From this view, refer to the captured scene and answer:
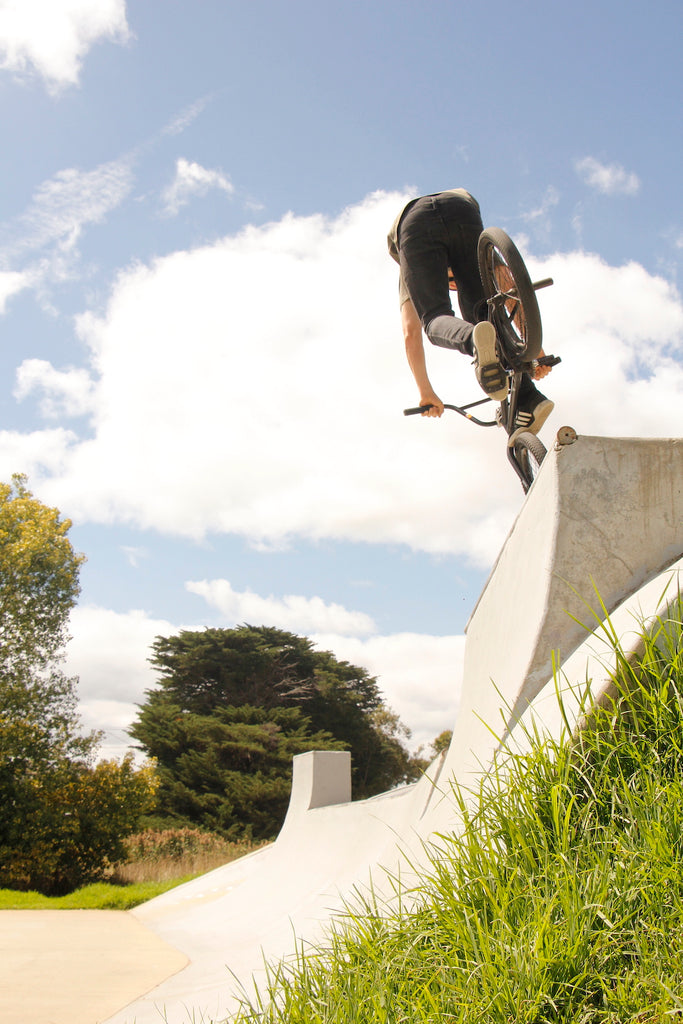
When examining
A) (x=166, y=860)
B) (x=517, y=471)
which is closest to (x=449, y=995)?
(x=517, y=471)

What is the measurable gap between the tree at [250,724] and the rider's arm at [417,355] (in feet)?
62.1

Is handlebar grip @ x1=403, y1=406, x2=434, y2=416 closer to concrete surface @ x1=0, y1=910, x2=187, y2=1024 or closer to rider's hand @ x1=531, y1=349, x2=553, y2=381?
rider's hand @ x1=531, y1=349, x2=553, y2=381

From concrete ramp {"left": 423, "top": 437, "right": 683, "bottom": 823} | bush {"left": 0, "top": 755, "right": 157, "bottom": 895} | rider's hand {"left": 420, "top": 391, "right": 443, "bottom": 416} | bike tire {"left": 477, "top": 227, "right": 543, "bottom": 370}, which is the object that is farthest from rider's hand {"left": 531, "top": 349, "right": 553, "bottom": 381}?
bush {"left": 0, "top": 755, "right": 157, "bottom": 895}

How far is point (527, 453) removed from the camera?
3.28m

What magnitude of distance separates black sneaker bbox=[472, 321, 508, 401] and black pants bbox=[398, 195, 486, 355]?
1.05 ft

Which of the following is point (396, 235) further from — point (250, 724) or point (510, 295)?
point (250, 724)

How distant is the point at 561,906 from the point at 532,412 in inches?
87.2

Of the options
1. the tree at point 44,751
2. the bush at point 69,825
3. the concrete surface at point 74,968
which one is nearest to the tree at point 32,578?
the tree at point 44,751

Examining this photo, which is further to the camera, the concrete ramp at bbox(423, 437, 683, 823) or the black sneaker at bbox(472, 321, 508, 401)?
the black sneaker at bbox(472, 321, 508, 401)

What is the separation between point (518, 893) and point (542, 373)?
7.84 feet

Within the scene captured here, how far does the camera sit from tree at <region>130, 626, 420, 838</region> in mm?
20859

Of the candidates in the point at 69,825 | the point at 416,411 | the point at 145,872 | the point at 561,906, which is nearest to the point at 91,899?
the point at 69,825

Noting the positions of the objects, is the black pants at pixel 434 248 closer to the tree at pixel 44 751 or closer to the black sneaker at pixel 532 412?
the black sneaker at pixel 532 412

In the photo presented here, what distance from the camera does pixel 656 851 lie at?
1480 millimetres
